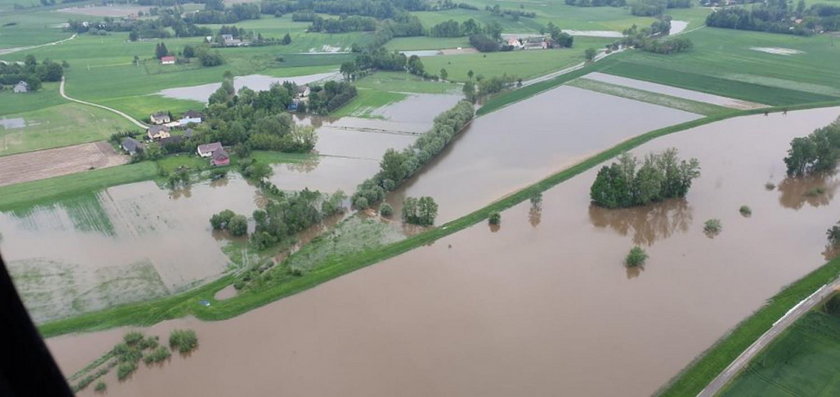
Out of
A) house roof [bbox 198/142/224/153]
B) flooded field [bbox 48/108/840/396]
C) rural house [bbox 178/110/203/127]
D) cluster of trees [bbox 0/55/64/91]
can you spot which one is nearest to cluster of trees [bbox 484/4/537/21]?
rural house [bbox 178/110/203/127]

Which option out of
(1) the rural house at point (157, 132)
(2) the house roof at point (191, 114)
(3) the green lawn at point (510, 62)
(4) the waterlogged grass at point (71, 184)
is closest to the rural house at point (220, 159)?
(4) the waterlogged grass at point (71, 184)

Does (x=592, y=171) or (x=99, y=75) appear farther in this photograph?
(x=99, y=75)

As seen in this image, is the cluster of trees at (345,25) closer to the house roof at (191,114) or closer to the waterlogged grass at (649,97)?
the waterlogged grass at (649,97)

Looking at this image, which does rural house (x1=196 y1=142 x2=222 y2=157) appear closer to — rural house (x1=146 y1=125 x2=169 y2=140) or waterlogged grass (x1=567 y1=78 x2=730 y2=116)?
rural house (x1=146 y1=125 x2=169 y2=140)

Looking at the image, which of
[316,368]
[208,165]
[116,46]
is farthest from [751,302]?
[116,46]

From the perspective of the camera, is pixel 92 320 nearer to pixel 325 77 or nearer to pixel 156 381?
pixel 156 381

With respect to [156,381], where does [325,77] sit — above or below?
above

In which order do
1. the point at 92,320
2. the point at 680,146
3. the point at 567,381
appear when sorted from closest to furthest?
the point at 567,381, the point at 92,320, the point at 680,146
